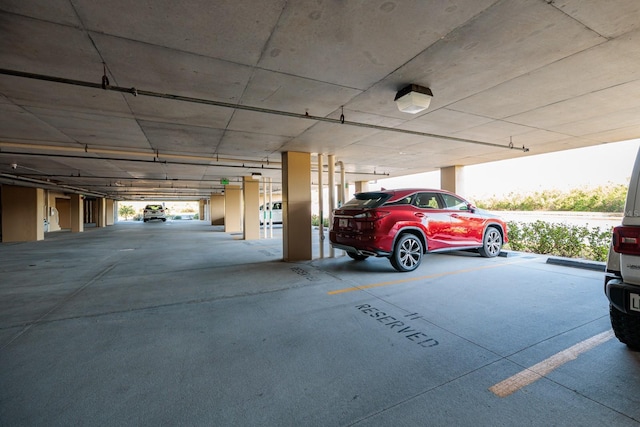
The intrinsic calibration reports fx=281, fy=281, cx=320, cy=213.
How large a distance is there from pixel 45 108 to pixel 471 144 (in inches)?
330

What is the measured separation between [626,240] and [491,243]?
5222 mm

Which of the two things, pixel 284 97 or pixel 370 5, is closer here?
pixel 370 5

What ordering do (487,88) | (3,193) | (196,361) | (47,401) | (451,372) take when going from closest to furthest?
(47,401) < (451,372) < (196,361) < (487,88) < (3,193)

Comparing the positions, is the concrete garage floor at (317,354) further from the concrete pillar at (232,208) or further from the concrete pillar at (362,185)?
the concrete pillar at (232,208)

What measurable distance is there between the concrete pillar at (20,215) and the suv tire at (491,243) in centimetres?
1897

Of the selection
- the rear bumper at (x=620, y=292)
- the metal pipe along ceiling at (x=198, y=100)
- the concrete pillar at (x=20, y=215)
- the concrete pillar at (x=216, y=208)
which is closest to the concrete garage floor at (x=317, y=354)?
the rear bumper at (x=620, y=292)

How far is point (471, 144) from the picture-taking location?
6.95 meters

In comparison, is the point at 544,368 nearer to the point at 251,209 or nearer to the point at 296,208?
the point at 296,208

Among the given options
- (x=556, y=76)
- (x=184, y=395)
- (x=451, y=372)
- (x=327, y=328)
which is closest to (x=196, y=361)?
(x=184, y=395)

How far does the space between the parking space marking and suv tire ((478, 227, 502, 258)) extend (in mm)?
4340

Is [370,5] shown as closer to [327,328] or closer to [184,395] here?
[327,328]

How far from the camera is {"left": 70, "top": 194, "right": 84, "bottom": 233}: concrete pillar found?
61.8 feet

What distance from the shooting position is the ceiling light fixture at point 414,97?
3.62m

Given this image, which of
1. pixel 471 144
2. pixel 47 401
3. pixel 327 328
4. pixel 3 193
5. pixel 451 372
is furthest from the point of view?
pixel 3 193
